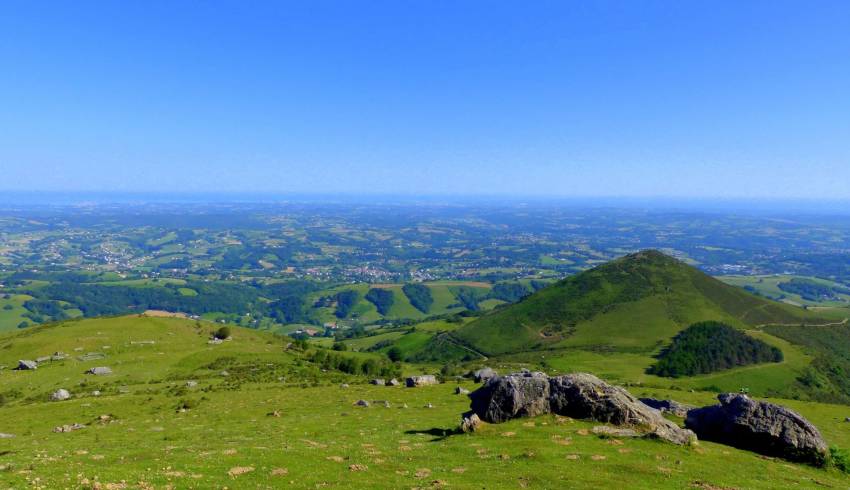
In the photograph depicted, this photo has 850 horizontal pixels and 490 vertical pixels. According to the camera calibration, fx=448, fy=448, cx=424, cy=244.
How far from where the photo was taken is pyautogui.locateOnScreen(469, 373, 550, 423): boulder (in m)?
44.6

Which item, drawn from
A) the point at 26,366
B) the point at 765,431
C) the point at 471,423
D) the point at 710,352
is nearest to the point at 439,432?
the point at 471,423

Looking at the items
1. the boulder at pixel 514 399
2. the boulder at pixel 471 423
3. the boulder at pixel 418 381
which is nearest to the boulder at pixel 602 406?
the boulder at pixel 514 399

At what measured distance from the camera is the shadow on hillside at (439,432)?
4288 cm

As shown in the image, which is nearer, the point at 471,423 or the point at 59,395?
the point at 471,423

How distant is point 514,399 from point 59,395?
7015 centimetres

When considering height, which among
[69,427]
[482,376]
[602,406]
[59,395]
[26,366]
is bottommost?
[482,376]

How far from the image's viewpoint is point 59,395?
6906cm

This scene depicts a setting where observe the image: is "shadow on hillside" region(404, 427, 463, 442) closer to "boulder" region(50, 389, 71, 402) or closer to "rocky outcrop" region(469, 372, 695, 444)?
"rocky outcrop" region(469, 372, 695, 444)

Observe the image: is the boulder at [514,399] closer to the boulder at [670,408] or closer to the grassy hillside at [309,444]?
the grassy hillside at [309,444]

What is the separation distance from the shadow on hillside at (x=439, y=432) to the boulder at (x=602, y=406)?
10149mm

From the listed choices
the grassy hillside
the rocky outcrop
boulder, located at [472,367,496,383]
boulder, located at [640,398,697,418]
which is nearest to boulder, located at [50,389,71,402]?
the grassy hillside

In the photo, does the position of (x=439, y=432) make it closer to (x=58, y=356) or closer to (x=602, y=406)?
(x=602, y=406)

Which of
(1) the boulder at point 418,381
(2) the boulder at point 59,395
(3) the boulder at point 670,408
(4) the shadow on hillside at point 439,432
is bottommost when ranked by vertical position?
(1) the boulder at point 418,381

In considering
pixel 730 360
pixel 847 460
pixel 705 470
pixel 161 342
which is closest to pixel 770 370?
pixel 730 360
